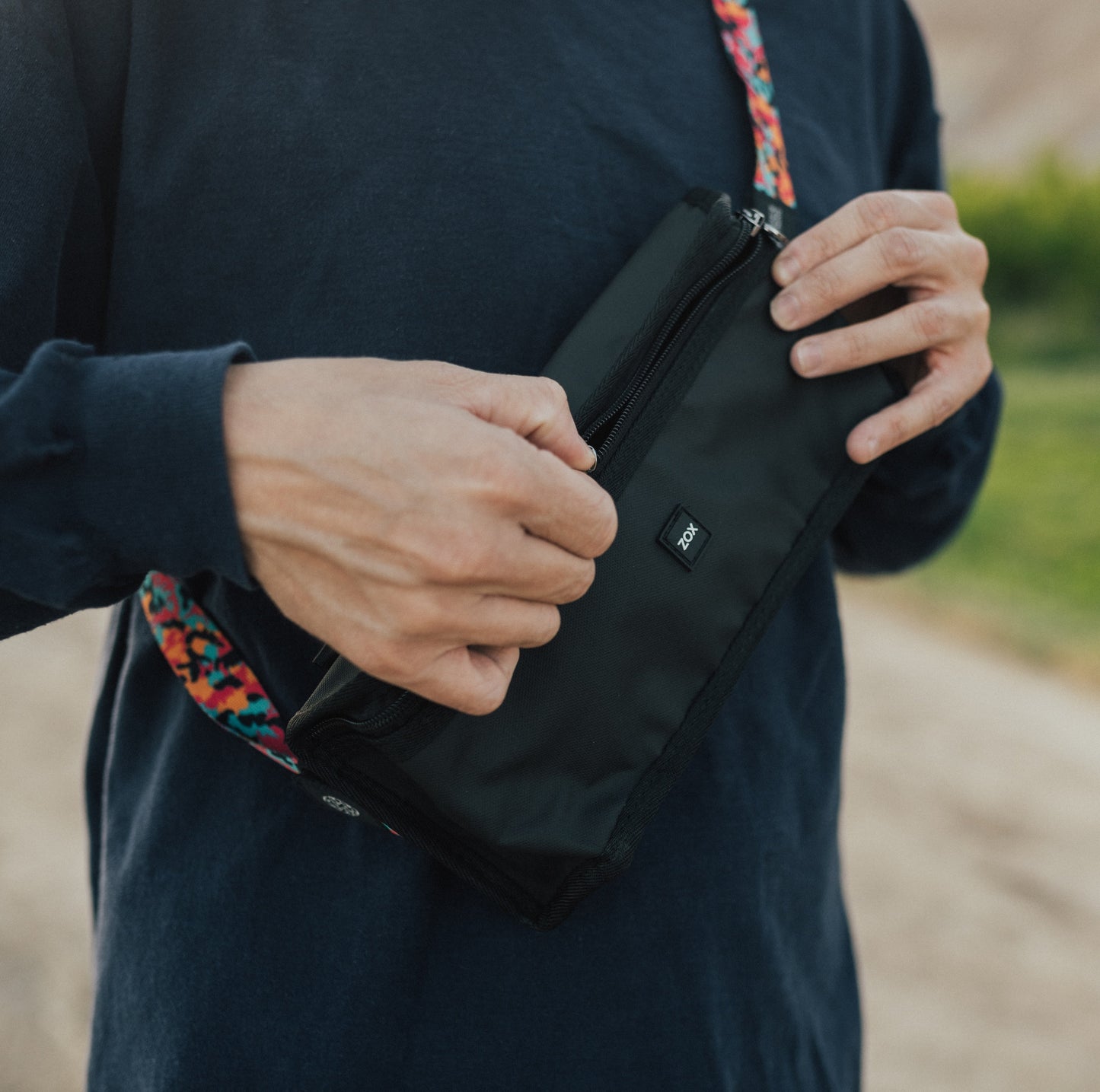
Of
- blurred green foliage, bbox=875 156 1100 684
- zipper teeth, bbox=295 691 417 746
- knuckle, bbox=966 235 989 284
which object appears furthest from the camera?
blurred green foliage, bbox=875 156 1100 684

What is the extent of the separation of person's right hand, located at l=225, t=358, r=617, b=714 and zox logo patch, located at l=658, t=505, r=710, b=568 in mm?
206

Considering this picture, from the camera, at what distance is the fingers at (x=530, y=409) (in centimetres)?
77

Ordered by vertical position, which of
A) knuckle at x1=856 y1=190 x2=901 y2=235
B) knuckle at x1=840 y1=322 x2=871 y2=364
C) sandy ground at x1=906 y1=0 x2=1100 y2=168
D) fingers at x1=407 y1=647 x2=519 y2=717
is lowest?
sandy ground at x1=906 y1=0 x2=1100 y2=168

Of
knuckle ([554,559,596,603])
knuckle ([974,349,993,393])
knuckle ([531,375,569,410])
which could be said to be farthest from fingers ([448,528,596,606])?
knuckle ([974,349,993,393])

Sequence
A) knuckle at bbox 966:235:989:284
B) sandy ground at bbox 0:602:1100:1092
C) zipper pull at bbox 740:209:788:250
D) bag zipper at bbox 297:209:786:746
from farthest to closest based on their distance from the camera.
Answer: sandy ground at bbox 0:602:1100:1092 → knuckle at bbox 966:235:989:284 → zipper pull at bbox 740:209:788:250 → bag zipper at bbox 297:209:786:746

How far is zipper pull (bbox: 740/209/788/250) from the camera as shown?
1080mm

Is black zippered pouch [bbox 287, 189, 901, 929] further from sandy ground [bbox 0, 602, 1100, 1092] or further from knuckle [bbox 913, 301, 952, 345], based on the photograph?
sandy ground [bbox 0, 602, 1100, 1092]

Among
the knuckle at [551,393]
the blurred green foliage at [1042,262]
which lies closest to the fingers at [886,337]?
the knuckle at [551,393]

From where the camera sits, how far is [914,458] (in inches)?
56.5

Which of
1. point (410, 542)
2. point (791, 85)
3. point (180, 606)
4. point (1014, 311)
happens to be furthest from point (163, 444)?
point (1014, 311)

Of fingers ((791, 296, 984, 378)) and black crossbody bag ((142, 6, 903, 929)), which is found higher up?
fingers ((791, 296, 984, 378))

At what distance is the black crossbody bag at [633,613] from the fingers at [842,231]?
0.02m

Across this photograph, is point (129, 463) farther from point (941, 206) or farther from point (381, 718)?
point (941, 206)

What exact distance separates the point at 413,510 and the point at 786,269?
0.57 metres
